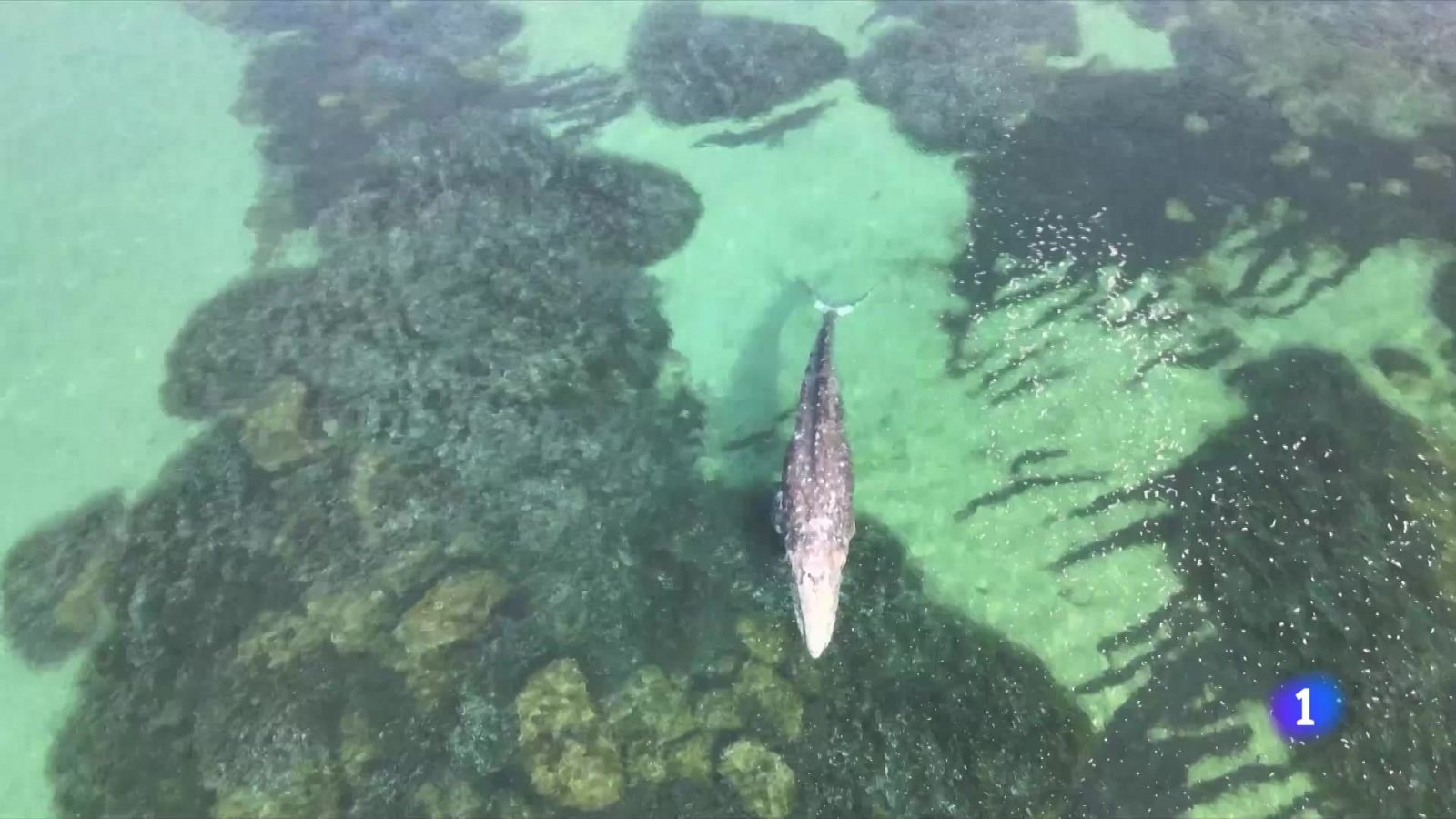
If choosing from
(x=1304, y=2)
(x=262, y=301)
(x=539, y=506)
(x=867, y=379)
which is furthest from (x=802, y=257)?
(x=1304, y=2)

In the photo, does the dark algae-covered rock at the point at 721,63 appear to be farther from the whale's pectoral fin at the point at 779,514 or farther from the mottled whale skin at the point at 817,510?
the whale's pectoral fin at the point at 779,514

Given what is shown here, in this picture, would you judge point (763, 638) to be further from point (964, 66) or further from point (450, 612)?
point (964, 66)

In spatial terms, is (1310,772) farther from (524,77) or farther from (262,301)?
(524,77)

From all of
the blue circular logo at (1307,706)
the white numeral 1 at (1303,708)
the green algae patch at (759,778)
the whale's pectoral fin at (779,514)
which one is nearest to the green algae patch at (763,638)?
the green algae patch at (759,778)

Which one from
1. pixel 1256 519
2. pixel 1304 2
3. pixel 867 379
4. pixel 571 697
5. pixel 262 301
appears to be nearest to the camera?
pixel 571 697

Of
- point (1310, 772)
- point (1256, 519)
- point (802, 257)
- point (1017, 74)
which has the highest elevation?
point (1017, 74)

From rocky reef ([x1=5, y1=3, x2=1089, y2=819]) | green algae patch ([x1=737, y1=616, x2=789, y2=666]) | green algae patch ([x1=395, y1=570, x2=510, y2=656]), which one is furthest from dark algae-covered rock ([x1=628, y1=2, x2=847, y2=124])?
green algae patch ([x1=737, y1=616, x2=789, y2=666])
